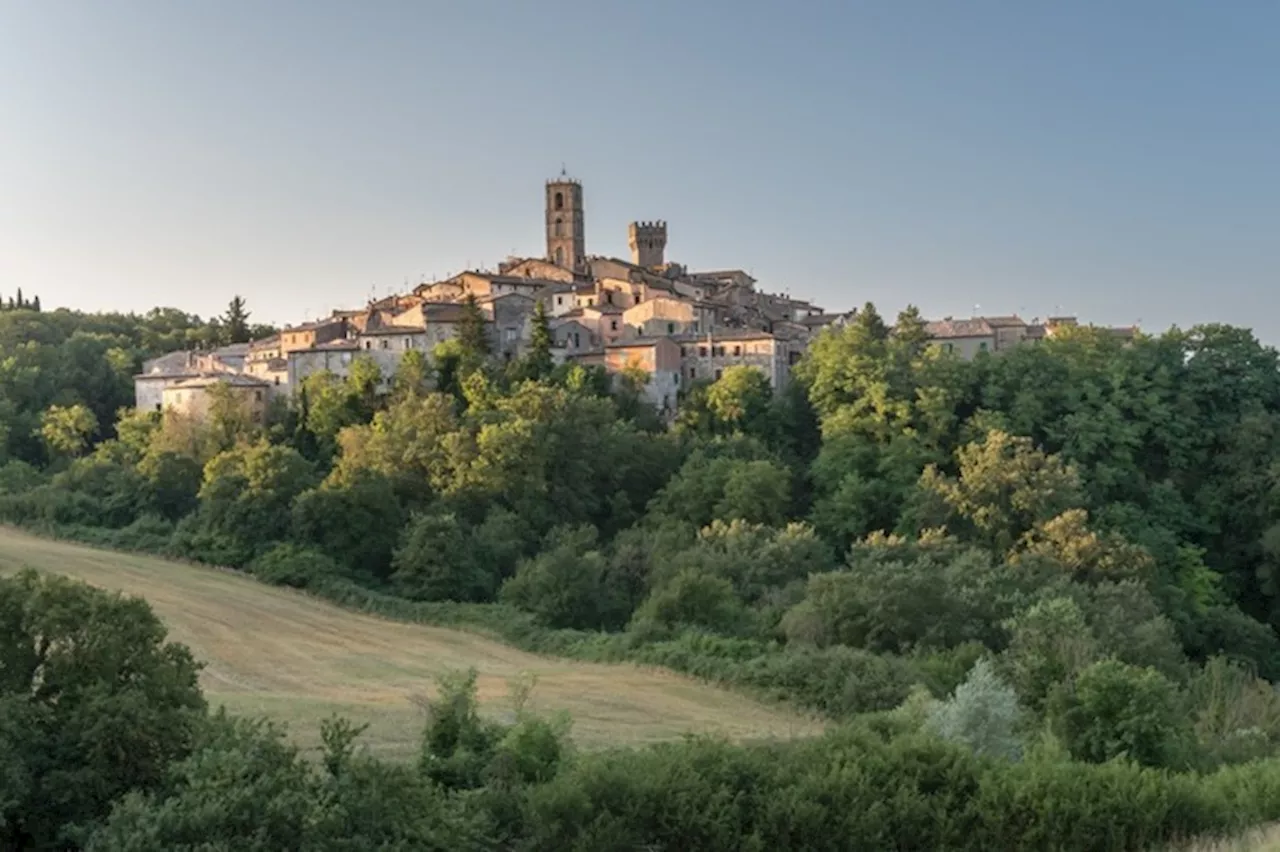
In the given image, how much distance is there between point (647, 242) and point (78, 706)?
8029 centimetres

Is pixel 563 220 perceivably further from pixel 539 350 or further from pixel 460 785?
pixel 460 785

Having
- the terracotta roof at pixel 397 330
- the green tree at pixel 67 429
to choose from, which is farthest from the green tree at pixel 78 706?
the green tree at pixel 67 429

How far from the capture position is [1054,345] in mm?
51938

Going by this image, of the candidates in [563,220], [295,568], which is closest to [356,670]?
[295,568]

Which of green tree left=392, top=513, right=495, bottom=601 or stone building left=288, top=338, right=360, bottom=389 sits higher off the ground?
stone building left=288, top=338, right=360, bottom=389

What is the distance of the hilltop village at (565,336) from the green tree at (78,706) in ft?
128

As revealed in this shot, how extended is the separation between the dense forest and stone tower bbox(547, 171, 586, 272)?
1081 inches

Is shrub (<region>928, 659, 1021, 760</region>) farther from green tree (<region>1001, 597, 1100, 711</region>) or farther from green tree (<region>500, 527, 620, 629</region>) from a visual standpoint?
green tree (<region>500, 527, 620, 629</region>)

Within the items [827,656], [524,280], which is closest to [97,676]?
[827,656]

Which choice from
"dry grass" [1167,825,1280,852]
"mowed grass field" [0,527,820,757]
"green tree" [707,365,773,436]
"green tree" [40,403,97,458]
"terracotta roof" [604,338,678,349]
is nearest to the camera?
"dry grass" [1167,825,1280,852]

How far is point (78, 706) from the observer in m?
13.1

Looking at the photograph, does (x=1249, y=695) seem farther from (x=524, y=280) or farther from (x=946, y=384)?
(x=524, y=280)

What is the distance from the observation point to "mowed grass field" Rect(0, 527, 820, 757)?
23.5 metres

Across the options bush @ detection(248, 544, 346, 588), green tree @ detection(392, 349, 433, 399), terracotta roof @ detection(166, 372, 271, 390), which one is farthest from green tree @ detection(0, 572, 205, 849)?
terracotta roof @ detection(166, 372, 271, 390)
